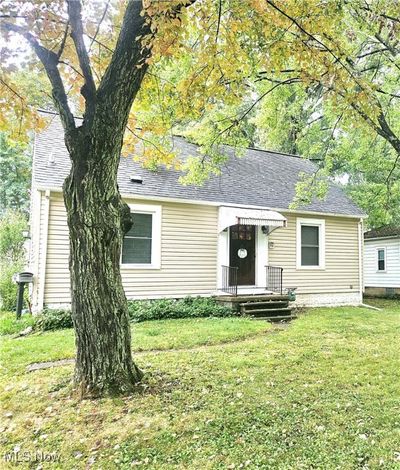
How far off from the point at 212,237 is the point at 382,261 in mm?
11396

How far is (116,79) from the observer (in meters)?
3.70

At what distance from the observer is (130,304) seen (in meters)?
8.70

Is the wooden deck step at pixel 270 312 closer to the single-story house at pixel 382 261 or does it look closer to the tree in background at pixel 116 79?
the tree in background at pixel 116 79

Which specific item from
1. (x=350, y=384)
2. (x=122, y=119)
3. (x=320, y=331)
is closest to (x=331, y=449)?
(x=350, y=384)

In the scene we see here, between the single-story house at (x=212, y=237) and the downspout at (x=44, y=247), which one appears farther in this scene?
the single-story house at (x=212, y=237)

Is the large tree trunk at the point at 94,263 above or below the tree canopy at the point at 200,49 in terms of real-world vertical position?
below

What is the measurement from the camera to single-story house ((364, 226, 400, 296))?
1642 cm

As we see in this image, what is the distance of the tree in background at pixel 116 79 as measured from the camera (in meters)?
3.70

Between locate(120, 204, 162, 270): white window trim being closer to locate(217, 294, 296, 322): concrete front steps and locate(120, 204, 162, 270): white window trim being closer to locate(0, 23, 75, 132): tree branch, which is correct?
locate(217, 294, 296, 322): concrete front steps

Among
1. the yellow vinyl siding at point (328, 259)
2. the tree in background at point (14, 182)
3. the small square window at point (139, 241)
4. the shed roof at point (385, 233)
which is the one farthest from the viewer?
the tree in background at point (14, 182)

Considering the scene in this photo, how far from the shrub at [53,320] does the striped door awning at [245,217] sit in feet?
16.0

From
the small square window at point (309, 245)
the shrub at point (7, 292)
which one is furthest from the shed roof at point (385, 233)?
the shrub at point (7, 292)

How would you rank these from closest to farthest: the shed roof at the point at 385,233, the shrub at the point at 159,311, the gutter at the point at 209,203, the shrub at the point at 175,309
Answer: the shrub at the point at 159,311 → the shrub at the point at 175,309 → the gutter at the point at 209,203 → the shed roof at the point at 385,233

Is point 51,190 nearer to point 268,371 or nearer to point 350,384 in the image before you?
point 268,371
